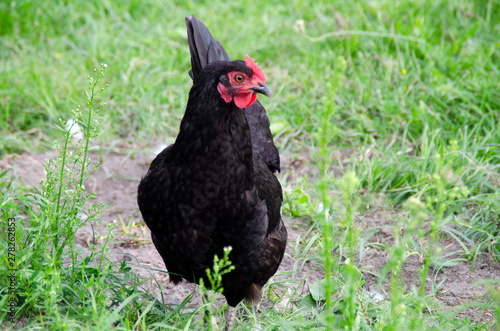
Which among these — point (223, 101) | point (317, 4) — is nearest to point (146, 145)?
point (223, 101)

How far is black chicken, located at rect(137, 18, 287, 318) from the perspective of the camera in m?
2.38

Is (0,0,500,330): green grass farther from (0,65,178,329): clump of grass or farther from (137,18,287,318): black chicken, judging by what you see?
(137,18,287,318): black chicken

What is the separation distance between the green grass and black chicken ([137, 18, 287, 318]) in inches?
13.4

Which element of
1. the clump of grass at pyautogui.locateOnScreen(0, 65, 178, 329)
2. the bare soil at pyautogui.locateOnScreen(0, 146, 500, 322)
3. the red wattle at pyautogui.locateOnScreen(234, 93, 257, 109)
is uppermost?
the red wattle at pyautogui.locateOnScreen(234, 93, 257, 109)

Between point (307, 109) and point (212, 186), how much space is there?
89.4 inches

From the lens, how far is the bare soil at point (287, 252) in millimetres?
3027

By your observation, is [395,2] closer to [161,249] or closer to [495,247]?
[495,247]

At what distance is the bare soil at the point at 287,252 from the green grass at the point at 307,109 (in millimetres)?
72

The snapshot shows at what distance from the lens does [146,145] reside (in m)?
4.48

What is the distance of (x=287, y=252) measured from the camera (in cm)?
341

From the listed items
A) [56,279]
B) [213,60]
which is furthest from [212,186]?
[213,60]

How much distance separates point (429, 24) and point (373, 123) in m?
1.54

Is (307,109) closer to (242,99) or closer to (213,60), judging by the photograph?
(213,60)

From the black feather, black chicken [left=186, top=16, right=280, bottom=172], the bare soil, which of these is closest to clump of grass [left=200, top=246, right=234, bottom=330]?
the black feather
